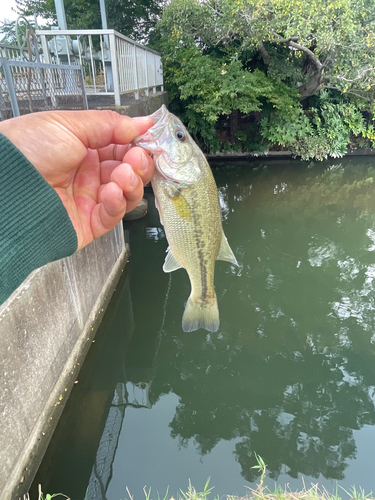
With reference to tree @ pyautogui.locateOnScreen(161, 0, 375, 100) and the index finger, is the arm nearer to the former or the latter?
the index finger

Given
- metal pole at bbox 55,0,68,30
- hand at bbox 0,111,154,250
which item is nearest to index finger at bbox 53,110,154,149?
hand at bbox 0,111,154,250

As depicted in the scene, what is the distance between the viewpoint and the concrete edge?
107 inches

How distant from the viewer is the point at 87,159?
6.44ft

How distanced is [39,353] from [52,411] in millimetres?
785

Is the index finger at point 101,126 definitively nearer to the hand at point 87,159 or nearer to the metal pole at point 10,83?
Answer: the hand at point 87,159

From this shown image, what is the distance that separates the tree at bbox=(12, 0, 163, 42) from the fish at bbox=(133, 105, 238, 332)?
736 inches

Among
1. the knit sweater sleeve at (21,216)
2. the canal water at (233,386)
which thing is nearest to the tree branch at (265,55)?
the canal water at (233,386)

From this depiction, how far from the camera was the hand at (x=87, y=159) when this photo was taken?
4.94ft

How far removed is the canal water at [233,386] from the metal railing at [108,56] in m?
3.46

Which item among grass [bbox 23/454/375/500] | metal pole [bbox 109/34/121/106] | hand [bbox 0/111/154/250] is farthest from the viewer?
→ metal pole [bbox 109/34/121/106]

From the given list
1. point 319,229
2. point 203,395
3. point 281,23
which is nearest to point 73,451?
point 203,395

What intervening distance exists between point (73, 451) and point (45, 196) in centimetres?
306

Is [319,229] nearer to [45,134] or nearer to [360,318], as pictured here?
[360,318]

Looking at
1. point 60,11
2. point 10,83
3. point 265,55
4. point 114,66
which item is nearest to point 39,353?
point 10,83
